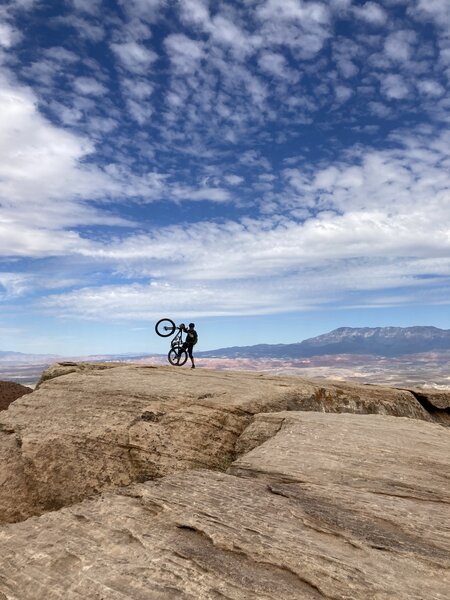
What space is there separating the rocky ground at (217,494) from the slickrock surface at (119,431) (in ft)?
0.21

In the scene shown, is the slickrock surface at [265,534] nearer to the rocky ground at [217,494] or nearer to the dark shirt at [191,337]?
the rocky ground at [217,494]

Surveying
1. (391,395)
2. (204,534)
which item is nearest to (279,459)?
(204,534)

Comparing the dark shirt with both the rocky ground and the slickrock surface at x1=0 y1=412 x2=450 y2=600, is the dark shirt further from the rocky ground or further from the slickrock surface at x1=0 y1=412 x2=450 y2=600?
the slickrock surface at x1=0 y1=412 x2=450 y2=600

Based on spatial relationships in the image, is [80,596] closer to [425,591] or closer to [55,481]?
[425,591]

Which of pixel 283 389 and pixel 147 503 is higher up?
pixel 283 389

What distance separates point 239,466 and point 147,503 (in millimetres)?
3663

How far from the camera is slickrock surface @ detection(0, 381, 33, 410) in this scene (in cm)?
5750

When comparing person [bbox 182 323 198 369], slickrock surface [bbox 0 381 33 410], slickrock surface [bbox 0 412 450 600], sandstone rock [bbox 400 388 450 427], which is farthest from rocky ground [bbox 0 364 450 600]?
slickrock surface [bbox 0 381 33 410]

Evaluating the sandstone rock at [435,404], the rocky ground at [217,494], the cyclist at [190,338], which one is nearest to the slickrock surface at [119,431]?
the rocky ground at [217,494]

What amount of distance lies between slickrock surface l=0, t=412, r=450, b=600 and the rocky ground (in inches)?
1.6

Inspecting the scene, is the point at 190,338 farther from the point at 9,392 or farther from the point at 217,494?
the point at 9,392

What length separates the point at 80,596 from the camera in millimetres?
10688

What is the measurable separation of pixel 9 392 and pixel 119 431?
47704 mm

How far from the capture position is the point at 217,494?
1425cm
